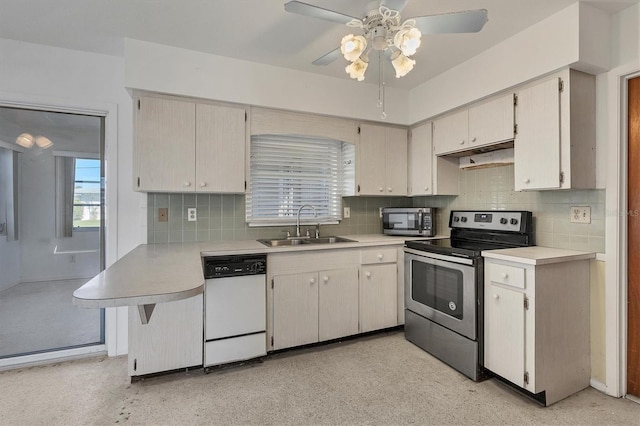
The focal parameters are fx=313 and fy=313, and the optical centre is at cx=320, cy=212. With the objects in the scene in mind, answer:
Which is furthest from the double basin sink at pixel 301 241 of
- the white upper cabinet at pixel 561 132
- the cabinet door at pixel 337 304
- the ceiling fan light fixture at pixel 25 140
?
the ceiling fan light fixture at pixel 25 140

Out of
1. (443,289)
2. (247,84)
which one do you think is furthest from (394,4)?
(443,289)

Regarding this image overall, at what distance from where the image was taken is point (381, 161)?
3.32 metres

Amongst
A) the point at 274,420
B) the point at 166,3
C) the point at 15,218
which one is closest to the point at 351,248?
the point at 274,420

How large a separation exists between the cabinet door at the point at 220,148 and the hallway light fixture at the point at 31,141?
125 cm

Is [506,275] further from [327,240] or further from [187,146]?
[187,146]

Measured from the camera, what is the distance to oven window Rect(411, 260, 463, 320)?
92.9 inches

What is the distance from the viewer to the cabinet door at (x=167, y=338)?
217 centimetres

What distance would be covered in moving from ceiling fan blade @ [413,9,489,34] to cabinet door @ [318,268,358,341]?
192 cm

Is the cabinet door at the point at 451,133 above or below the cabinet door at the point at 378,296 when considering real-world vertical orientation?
above

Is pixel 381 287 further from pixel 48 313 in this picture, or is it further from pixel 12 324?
pixel 12 324

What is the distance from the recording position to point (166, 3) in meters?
1.94

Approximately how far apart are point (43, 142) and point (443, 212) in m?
3.79

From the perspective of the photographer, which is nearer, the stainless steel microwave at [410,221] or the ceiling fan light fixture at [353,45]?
the ceiling fan light fixture at [353,45]

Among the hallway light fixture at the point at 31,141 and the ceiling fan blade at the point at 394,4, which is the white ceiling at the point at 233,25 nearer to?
the ceiling fan blade at the point at 394,4
